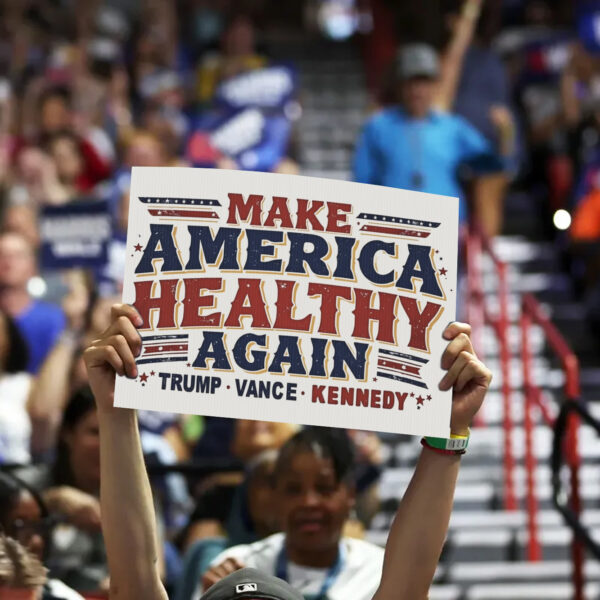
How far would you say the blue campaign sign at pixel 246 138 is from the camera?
982 centimetres

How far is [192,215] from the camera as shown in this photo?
3062 mm

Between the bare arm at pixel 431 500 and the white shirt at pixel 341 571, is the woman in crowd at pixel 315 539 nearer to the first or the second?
the white shirt at pixel 341 571

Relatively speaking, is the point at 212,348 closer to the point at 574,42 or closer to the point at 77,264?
the point at 77,264

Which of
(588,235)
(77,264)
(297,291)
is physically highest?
(588,235)

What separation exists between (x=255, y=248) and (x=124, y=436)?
0.47 metres

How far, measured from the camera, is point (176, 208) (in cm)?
305

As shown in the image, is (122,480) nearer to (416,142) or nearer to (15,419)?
(15,419)

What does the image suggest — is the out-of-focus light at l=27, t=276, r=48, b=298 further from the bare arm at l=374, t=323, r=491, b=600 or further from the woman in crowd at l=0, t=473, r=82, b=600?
the bare arm at l=374, t=323, r=491, b=600

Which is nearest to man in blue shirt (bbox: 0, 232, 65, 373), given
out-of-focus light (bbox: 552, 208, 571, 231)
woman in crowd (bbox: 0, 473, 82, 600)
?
woman in crowd (bbox: 0, 473, 82, 600)

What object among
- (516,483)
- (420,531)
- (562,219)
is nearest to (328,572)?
(420,531)

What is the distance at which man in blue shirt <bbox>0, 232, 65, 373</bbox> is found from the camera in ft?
23.4

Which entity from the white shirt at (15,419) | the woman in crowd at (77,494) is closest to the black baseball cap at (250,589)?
the woman in crowd at (77,494)

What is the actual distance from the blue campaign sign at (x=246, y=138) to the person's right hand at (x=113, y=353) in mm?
6812

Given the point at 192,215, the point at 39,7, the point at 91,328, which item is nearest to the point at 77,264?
the point at 91,328
